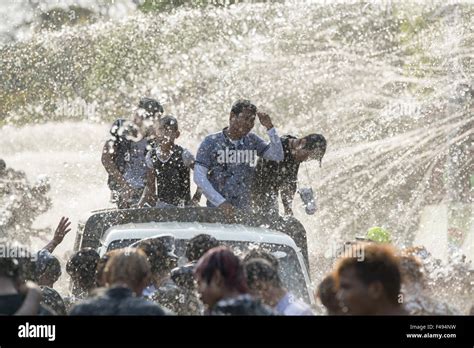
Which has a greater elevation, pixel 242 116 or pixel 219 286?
pixel 242 116

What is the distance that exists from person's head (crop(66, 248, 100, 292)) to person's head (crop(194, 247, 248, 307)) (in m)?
1.84

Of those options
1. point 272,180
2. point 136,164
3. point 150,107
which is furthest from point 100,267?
point 150,107

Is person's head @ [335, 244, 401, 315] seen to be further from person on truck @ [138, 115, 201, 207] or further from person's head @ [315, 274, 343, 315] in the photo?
person on truck @ [138, 115, 201, 207]

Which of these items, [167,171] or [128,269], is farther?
[167,171]

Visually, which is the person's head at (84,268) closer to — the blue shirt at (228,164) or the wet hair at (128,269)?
the wet hair at (128,269)

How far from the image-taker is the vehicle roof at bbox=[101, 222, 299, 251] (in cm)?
854

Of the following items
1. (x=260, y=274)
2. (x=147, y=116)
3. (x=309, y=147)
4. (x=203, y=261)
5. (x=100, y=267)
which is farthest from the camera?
(x=147, y=116)

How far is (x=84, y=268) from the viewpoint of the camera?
7.82m

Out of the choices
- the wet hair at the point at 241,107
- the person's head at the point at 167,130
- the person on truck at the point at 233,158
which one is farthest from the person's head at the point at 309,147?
the person's head at the point at 167,130

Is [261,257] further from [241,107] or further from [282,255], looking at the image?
[241,107]

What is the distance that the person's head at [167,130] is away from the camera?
34.1ft

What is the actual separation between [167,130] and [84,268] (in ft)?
9.19
